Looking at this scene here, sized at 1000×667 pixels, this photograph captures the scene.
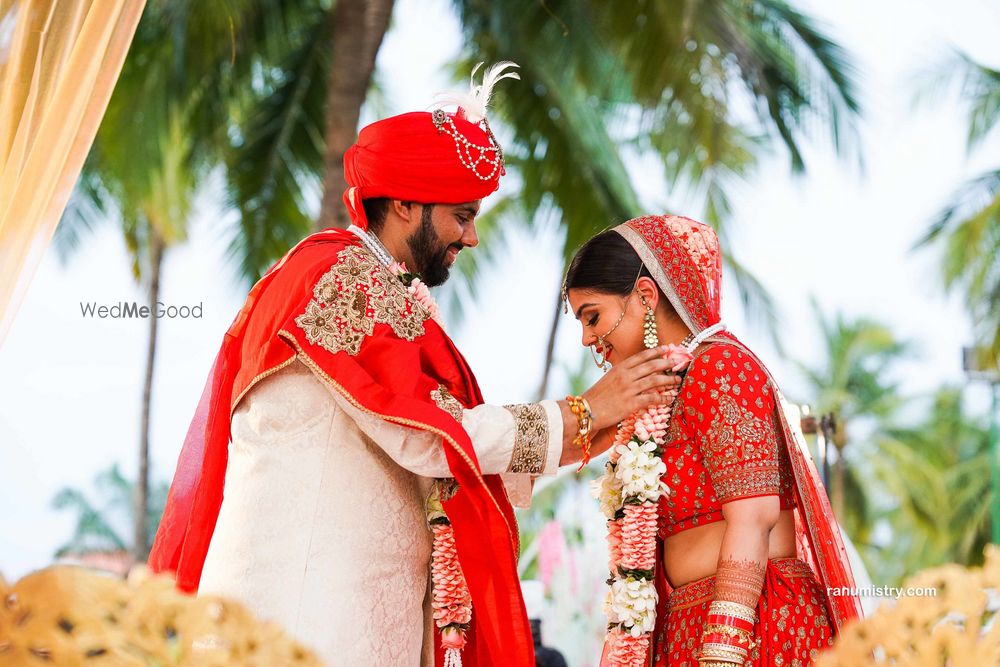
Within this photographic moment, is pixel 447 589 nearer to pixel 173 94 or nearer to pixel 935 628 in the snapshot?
pixel 935 628

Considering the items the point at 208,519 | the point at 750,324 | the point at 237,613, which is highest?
the point at 750,324

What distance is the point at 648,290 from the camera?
10.5 feet

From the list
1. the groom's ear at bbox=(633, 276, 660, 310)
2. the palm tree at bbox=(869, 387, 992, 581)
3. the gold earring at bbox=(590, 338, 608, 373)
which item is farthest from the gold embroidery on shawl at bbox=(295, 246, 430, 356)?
the palm tree at bbox=(869, 387, 992, 581)

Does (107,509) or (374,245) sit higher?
(107,509)

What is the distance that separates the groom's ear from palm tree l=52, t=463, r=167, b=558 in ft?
93.7

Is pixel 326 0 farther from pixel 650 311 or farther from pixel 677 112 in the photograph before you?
pixel 650 311

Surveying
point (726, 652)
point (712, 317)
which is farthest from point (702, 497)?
point (712, 317)

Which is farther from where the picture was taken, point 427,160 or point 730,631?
point 427,160

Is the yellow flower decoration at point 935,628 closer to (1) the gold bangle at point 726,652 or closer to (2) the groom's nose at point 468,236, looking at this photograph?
(1) the gold bangle at point 726,652

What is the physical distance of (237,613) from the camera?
5.91 ft

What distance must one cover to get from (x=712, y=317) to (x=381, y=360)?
0.91 meters

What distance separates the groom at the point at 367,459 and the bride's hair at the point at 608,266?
24 cm

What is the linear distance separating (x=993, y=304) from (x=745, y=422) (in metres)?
12.3

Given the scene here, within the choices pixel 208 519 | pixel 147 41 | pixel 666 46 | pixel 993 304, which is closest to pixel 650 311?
pixel 208 519
